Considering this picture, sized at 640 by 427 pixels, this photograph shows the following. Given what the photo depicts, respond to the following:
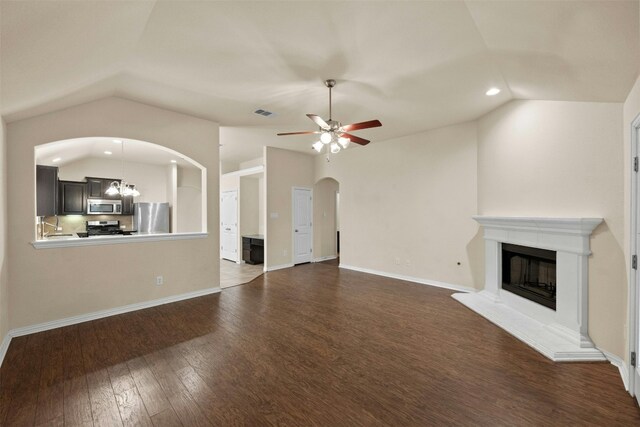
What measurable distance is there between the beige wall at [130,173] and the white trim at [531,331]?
8438 millimetres

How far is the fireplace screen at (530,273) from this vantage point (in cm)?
338

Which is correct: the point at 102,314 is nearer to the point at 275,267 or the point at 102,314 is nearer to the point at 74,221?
the point at 275,267

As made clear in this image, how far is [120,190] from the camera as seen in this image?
6133 mm

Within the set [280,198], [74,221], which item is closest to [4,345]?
[280,198]

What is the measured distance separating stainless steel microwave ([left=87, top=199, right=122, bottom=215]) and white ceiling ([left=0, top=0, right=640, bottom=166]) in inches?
177

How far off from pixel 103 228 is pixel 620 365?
32.0 ft

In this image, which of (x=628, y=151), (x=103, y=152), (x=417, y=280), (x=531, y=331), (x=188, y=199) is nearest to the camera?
(x=628, y=151)

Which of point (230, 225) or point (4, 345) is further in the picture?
point (230, 225)

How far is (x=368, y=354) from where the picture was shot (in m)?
2.72

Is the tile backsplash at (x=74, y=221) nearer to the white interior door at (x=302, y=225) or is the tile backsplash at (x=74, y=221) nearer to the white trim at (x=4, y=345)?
the white trim at (x=4, y=345)

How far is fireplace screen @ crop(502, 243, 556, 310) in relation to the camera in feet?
11.1

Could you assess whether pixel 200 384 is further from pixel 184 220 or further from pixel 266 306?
pixel 184 220

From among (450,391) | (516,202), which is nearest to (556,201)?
(516,202)

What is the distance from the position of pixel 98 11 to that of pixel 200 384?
281 cm
